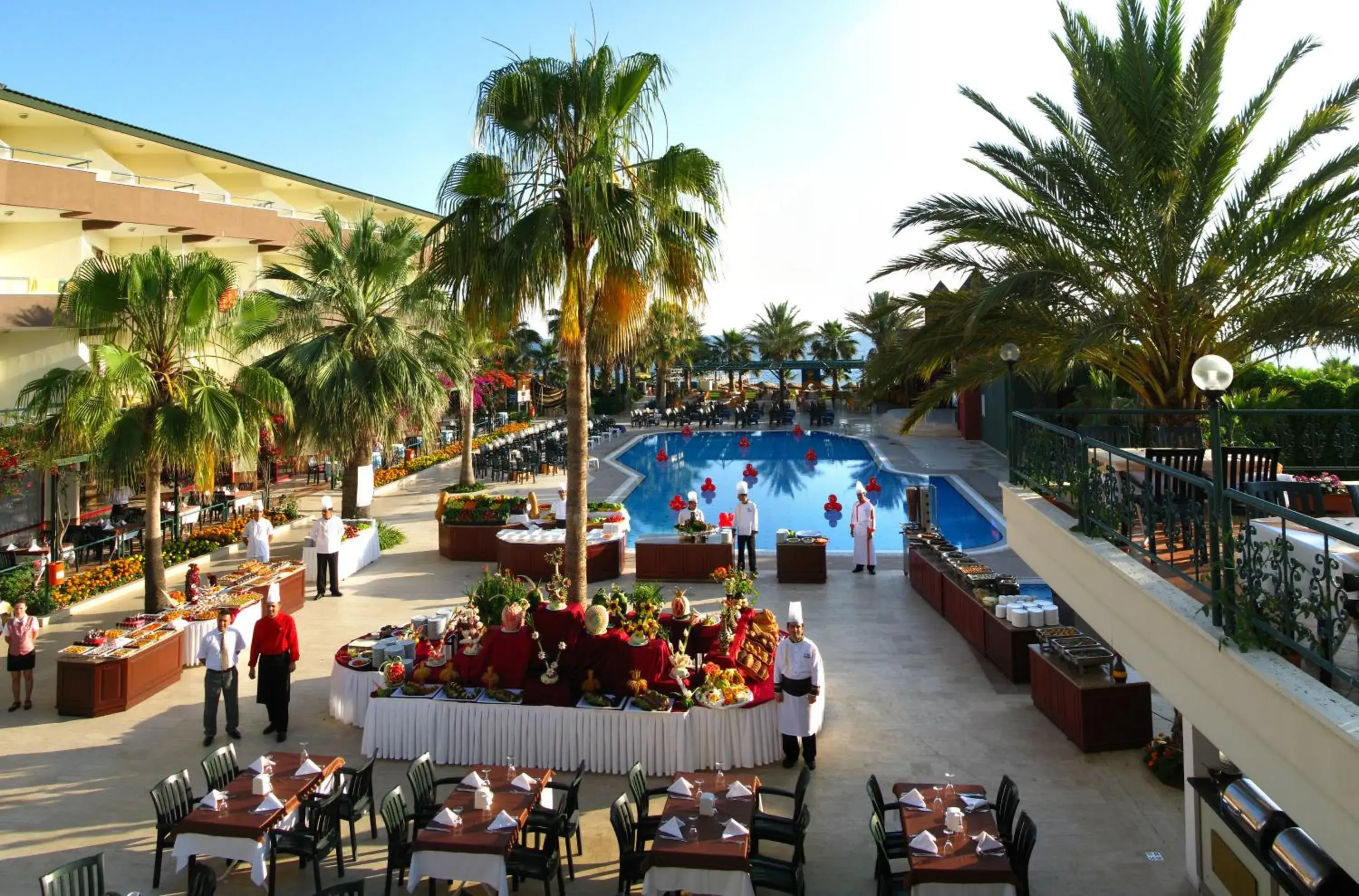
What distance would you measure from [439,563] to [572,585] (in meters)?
8.82

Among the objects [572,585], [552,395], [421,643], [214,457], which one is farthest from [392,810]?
[552,395]

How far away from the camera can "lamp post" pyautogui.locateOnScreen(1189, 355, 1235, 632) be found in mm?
5645

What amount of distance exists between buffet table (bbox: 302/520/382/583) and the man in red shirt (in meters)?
6.95

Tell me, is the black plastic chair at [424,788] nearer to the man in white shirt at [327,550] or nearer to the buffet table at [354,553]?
the man in white shirt at [327,550]

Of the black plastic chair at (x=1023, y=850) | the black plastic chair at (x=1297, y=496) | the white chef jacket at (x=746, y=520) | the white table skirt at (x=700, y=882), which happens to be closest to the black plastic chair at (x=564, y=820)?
the white table skirt at (x=700, y=882)

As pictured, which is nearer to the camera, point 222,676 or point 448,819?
point 448,819

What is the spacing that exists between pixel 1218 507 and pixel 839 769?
209 inches

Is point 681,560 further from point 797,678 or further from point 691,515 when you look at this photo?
point 797,678

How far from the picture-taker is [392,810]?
7.65 m

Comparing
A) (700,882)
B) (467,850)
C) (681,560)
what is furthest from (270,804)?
(681,560)

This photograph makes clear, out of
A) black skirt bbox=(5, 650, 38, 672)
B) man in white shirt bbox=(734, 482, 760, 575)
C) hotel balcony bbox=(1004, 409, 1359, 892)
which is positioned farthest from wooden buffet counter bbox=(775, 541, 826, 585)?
black skirt bbox=(5, 650, 38, 672)

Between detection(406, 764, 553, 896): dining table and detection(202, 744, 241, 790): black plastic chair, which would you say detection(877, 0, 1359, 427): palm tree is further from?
detection(202, 744, 241, 790): black plastic chair

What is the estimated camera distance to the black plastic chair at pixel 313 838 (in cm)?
764

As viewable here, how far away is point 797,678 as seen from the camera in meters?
9.91
